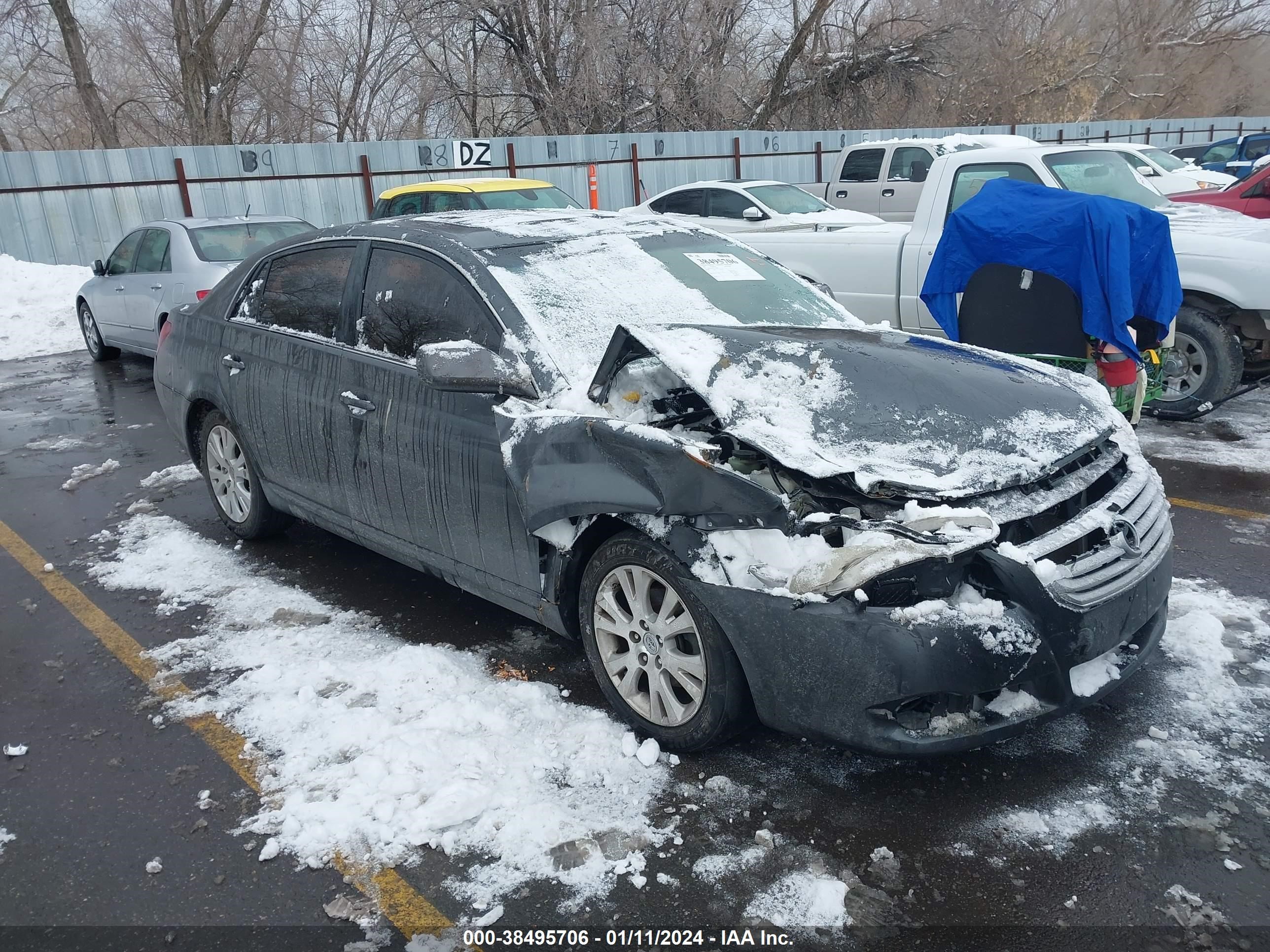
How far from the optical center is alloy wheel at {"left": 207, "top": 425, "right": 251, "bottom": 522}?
540 cm

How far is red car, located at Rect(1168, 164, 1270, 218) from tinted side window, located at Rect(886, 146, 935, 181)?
4.88m

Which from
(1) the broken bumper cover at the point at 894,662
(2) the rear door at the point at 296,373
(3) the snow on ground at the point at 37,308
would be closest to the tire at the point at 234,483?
(2) the rear door at the point at 296,373

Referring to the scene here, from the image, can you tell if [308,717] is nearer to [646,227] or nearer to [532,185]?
[646,227]

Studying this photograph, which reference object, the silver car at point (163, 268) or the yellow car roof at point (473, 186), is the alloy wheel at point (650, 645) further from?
the yellow car roof at point (473, 186)

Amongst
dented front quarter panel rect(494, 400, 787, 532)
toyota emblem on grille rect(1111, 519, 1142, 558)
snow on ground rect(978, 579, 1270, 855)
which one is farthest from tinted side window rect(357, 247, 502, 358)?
snow on ground rect(978, 579, 1270, 855)

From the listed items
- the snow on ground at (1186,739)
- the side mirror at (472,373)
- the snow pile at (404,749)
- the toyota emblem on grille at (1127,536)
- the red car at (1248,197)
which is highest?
the red car at (1248,197)

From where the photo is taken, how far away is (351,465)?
4.43 metres

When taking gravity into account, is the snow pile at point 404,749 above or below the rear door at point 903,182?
below

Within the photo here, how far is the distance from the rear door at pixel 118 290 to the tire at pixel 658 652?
909 centimetres

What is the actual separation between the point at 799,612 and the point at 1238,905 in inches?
51.9

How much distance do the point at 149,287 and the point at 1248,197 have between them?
1156 cm

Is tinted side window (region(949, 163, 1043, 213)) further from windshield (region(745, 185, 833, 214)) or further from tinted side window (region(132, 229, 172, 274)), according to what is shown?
tinted side window (region(132, 229, 172, 274))

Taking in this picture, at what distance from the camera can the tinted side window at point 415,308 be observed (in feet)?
13.0

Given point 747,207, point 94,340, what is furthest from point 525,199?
point 94,340
